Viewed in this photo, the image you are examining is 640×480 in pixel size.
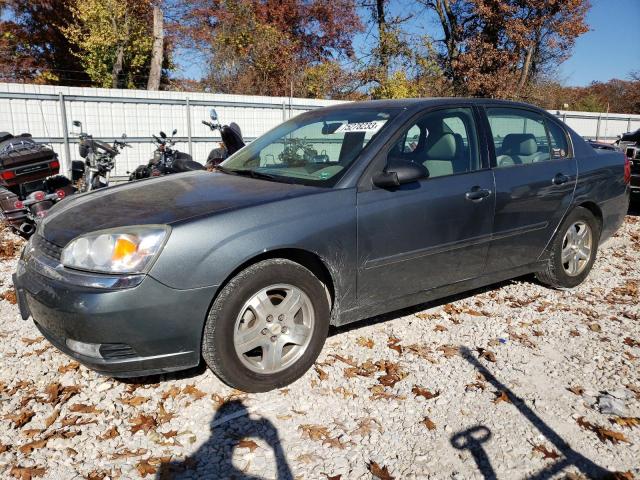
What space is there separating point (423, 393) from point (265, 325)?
1027 millimetres

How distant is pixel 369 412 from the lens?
9.38 feet

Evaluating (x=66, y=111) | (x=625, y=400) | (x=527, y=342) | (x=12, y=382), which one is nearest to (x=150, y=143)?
(x=66, y=111)

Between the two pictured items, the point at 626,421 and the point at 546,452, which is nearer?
the point at 546,452

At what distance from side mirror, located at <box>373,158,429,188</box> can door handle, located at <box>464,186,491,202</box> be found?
0.52 metres

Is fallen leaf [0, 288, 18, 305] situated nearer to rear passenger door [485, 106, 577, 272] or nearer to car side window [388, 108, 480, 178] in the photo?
car side window [388, 108, 480, 178]

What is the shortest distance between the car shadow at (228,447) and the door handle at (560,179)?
124 inches

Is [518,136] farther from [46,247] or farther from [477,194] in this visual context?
[46,247]

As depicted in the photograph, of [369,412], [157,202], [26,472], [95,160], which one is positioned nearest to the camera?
[26,472]

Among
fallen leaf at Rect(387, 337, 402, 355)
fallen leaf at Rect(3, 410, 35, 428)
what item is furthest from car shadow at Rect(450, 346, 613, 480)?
fallen leaf at Rect(3, 410, 35, 428)

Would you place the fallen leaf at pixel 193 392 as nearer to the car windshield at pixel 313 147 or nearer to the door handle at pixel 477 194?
the car windshield at pixel 313 147

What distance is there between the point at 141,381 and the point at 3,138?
4.98 m

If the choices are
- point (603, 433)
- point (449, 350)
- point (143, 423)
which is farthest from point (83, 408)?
point (603, 433)

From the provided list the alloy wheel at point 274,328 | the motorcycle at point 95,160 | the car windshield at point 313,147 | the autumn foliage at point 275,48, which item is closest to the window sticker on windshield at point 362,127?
the car windshield at point 313,147

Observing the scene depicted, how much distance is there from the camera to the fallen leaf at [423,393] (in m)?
3.01
